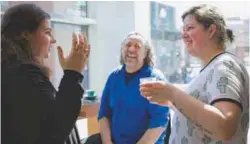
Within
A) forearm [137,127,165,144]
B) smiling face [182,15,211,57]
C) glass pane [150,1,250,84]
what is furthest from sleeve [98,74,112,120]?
glass pane [150,1,250,84]

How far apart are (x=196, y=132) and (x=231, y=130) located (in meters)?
→ 0.18

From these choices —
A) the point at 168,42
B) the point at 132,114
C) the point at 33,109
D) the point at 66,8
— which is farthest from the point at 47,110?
the point at 168,42

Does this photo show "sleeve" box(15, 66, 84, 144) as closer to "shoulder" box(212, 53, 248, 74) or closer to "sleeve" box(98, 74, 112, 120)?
"shoulder" box(212, 53, 248, 74)

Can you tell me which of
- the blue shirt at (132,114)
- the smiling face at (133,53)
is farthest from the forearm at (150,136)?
the smiling face at (133,53)

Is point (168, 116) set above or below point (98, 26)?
below

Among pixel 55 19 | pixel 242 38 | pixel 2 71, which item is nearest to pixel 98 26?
pixel 55 19

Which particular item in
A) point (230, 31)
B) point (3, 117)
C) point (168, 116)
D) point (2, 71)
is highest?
point (230, 31)

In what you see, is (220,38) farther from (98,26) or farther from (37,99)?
(98,26)

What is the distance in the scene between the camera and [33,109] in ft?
2.87

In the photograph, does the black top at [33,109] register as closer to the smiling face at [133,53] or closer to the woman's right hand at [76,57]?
the woman's right hand at [76,57]

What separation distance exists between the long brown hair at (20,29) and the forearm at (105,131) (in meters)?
1.23

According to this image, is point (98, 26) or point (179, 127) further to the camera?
point (98, 26)

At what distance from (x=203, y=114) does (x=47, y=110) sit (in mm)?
453

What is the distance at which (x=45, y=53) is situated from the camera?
3.42ft
